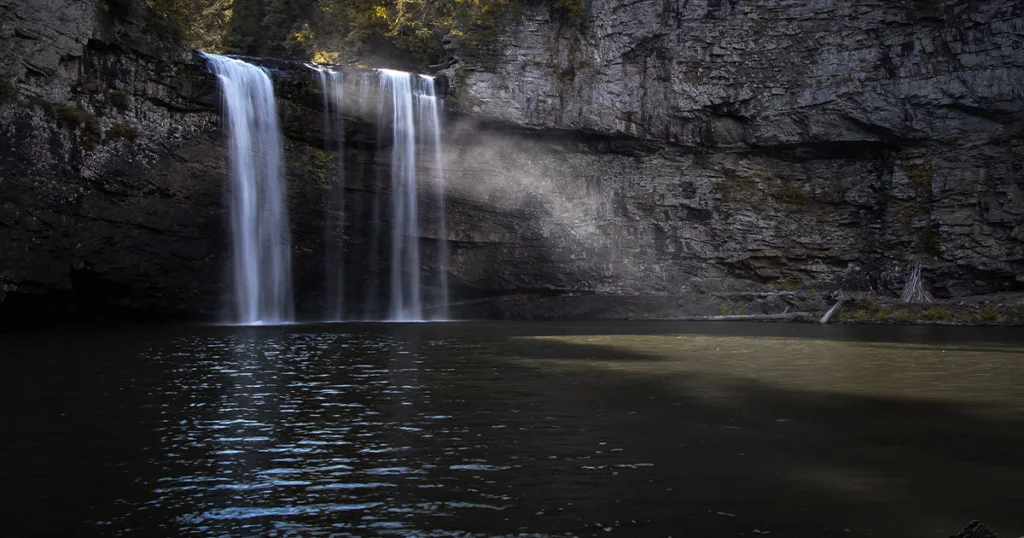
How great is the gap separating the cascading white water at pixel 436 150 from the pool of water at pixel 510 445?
18.4 m

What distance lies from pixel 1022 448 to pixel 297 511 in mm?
7405

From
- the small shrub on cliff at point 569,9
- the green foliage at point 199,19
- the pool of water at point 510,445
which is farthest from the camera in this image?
the small shrub on cliff at point 569,9

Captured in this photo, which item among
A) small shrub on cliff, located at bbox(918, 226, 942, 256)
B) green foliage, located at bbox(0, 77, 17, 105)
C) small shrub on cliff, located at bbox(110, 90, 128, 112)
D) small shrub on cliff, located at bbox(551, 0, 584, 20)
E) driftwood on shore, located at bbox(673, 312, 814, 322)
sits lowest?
driftwood on shore, located at bbox(673, 312, 814, 322)

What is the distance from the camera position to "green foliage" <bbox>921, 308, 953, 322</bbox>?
3017 centimetres

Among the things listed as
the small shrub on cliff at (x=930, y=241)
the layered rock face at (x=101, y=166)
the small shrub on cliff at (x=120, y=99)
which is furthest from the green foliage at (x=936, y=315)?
the small shrub on cliff at (x=120, y=99)

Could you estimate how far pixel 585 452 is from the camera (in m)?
8.35

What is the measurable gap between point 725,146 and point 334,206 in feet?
58.8

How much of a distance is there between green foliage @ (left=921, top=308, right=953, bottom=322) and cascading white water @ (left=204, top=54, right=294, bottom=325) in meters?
24.8

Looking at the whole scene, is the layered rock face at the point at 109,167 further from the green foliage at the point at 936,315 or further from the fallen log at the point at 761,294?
the green foliage at the point at 936,315

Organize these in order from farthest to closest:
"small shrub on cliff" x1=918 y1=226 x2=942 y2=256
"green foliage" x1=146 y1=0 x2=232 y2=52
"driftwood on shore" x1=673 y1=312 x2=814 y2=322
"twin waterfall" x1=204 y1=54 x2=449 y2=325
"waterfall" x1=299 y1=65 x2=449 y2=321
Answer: "small shrub on cliff" x1=918 y1=226 x2=942 y2=256
"waterfall" x1=299 y1=65 x2=449 y2=321
"driftwood on shore" x1=673 y1=312 x2=814 y2=322
"twin waterfall" x1=204 y1=54 x2=449 y2=325
"green foliage" x1=146 y1=0 x2=232 y2=52

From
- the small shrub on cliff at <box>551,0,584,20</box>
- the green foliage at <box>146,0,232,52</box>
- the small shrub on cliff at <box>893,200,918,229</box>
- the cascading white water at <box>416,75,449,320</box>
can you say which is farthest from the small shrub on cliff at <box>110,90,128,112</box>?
the small shrub on cliff at <box>893,200,918,229</box>

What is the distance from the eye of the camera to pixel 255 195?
102ft

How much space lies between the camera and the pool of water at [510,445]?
6.18 m

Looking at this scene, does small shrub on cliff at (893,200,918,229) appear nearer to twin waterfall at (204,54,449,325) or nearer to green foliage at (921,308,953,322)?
green foliage at (921,308,953,322)
